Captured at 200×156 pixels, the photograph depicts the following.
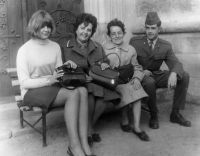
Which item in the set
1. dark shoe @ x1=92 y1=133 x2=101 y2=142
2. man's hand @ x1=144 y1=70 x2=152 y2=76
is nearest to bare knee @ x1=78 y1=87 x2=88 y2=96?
dark shoe @ x1=92 y1=133 x2=101 y2=142

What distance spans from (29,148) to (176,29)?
2.92 metres

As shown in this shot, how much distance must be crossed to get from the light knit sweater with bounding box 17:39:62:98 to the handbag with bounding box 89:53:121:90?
16.4 inches

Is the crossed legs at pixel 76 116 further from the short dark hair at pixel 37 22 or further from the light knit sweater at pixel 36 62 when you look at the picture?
the short dark hair at pixel 37 22

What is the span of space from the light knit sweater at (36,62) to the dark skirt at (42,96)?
59mm

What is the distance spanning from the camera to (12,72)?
3287mm

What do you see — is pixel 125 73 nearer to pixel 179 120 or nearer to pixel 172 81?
pixel 172 81

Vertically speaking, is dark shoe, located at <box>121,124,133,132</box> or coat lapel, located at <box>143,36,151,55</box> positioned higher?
coat lapel, located at <box>143,36,151,55</box>

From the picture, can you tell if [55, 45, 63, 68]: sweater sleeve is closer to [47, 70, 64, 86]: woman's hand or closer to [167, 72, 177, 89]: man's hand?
[47, 70, 64, 86]: woman's hand

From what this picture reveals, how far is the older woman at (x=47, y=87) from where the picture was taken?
2.64m

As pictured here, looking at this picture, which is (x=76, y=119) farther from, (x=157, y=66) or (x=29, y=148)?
(x=157, y=66)

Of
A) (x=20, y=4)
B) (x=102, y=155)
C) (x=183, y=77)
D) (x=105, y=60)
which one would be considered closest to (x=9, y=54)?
(x=20, y=4)

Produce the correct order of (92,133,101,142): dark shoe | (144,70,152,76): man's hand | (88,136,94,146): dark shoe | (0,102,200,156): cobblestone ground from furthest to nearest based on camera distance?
(144,70,152,76): man's hand, (92,133,101,142): dark shoe, (88,136,94,146): dark shoe, (0,102,200,156): cobblestone ground

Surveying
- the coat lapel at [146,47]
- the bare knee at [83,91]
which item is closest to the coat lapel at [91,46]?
the bare knee at [83,91]

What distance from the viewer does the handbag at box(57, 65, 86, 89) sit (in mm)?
2719
